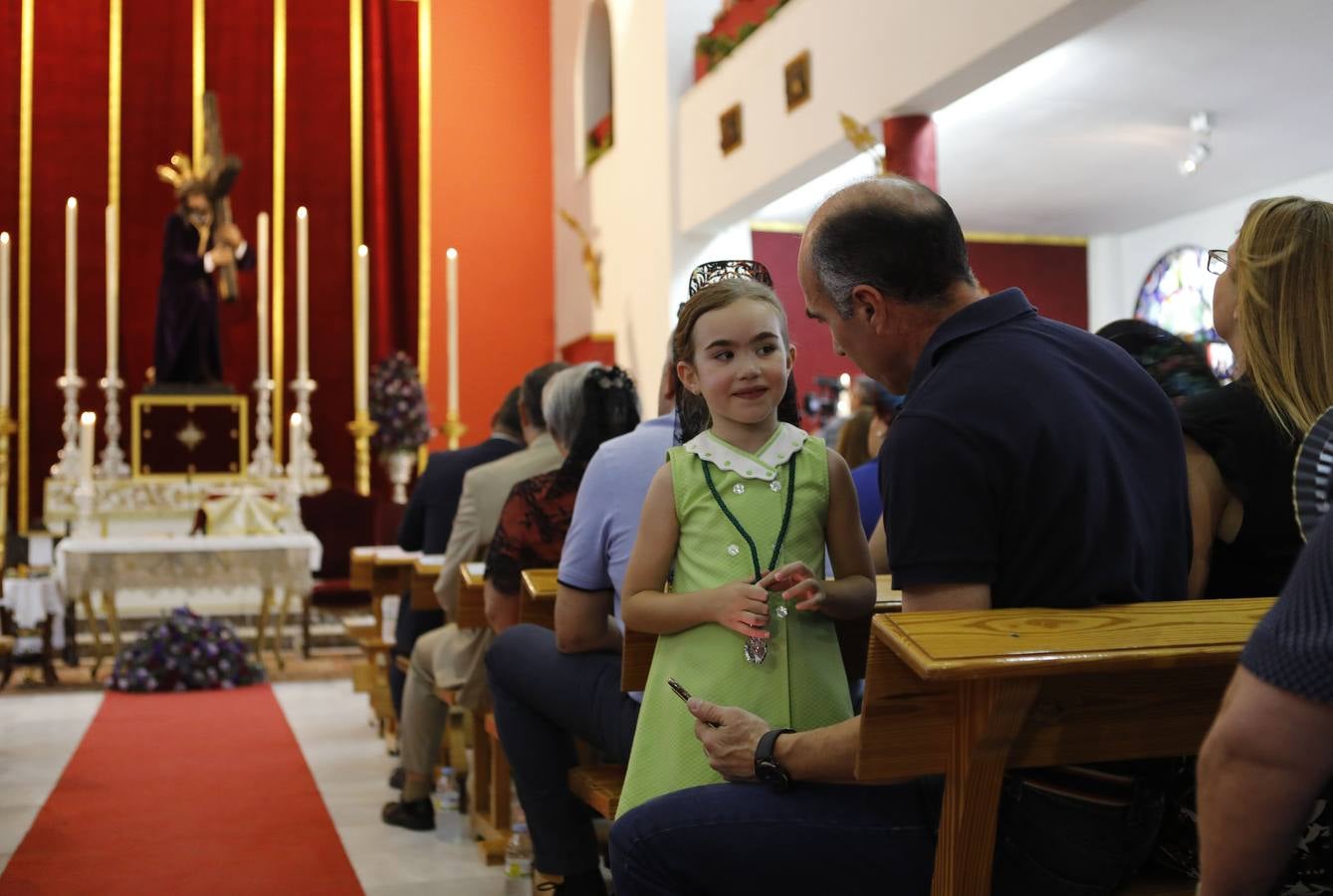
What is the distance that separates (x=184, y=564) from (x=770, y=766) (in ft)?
20.1

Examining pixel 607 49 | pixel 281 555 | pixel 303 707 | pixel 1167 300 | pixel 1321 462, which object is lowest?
pixel 303 707

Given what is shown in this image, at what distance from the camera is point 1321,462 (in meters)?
1.16

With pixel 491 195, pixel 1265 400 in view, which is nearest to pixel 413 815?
pixel 1265 400

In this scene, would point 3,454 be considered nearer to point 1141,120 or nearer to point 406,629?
point 406,629

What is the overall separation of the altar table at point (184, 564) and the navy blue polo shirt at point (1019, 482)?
6.21 metres

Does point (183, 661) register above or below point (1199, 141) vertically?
below

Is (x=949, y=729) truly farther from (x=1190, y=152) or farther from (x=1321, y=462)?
(x=1190, y=152)

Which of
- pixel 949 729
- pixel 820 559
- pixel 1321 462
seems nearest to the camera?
pixel 1321 462

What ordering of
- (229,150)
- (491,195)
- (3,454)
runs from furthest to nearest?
(491,195)
(229,150)
(3,454)

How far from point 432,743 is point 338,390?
27.6ft

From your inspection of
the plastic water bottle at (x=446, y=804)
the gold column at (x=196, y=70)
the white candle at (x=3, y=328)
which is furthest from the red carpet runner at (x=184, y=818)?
the gold column at (x=196, y=70)

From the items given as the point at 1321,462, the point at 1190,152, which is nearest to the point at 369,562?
the point at 1321,462

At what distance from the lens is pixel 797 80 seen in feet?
26.2

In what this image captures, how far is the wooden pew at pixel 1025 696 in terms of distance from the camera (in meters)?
1.35
